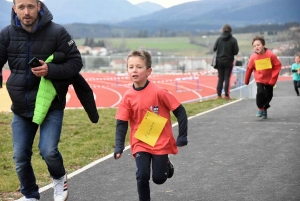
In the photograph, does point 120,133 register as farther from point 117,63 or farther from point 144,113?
point 117,63

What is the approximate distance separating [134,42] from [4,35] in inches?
4930

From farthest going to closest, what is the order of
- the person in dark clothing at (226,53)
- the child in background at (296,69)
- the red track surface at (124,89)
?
1. the red track surface at (124,89)
2. the child in background at (296,69)
3. the person in dark clothing at (226,53)

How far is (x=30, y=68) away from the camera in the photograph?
6.49 metres

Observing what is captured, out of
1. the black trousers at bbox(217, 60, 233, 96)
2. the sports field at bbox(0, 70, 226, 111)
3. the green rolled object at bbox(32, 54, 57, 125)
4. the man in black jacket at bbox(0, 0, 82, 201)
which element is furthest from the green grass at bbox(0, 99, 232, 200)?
the sports field at bbox(0, 70, 226, 111)

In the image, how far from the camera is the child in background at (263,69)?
1320 cm

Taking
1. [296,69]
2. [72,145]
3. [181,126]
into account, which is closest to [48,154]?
[181,126]

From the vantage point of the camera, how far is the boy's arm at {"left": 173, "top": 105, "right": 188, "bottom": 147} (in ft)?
20.9

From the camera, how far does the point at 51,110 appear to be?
262 inches

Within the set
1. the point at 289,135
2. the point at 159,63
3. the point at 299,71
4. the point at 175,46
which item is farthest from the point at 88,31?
the point at 289,135

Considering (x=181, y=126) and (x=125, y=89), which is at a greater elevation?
(x=181, y=126)

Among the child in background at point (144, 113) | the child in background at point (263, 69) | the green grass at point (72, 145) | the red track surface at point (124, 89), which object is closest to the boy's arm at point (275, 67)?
the child in background at point (263, 69)

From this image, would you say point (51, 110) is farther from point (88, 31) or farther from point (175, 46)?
point (88, 31)

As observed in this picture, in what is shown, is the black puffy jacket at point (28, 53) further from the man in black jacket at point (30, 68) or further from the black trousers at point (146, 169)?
the black trousers at point (146, 169)

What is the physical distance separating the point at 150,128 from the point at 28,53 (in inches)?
51.7
